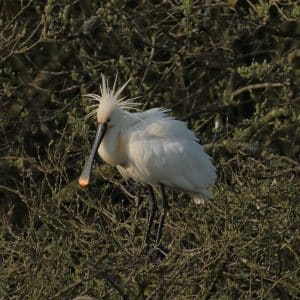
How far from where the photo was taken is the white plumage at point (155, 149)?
757cm

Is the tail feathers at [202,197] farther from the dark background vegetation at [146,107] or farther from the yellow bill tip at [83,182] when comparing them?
the yellow bill tip at [83,182]

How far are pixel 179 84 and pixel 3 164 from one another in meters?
1.57

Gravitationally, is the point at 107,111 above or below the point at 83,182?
above

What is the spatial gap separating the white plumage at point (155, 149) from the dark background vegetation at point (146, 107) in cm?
17

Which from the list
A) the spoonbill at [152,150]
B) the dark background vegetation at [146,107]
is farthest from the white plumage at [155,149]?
the dark background vegetation at [146,107]

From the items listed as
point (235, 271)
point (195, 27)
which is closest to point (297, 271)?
point (235, 271)

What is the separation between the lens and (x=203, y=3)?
27.8 feet

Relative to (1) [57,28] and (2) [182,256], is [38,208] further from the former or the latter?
(1) [57,28]

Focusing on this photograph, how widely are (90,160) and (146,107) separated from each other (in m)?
1.26

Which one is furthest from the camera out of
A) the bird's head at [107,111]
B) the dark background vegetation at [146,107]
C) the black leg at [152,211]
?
the bird's head at [107,111]

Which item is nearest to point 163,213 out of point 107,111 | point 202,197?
point 202,197

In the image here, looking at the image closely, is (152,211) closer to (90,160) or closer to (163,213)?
(163,213)

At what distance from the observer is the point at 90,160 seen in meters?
7.60

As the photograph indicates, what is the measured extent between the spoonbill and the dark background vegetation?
16cm
